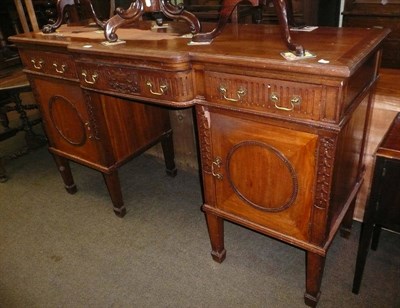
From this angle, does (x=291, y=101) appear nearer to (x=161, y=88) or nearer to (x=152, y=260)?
(x=161, y=88)

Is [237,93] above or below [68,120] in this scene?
above

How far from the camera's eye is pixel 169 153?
8.34ft

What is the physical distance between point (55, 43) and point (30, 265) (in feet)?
3.89

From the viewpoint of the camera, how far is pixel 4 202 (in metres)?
2.48

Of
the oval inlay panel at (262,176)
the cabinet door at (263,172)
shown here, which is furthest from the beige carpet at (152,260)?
the oval inlay panel at (262,176)

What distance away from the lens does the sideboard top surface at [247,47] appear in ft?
3.50

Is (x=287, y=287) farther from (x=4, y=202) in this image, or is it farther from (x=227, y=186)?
(x=4, y=202)

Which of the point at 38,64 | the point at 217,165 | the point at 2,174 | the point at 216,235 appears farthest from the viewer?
the point at 2,174

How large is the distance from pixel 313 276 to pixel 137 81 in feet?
3.55

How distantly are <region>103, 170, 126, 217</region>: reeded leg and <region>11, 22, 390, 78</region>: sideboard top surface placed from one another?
30.0 inches

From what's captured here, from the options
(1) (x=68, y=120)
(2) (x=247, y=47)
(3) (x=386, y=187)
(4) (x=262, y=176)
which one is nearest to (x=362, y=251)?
(3) (x=386, y=187)

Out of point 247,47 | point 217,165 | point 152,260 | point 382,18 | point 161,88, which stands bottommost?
point 152,260

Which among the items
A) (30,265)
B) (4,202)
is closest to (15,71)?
(4,202)

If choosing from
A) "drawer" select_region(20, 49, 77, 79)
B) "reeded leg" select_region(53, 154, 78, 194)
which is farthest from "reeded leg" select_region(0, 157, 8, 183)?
"drawer" select_region(20, 49, 77, 79)
